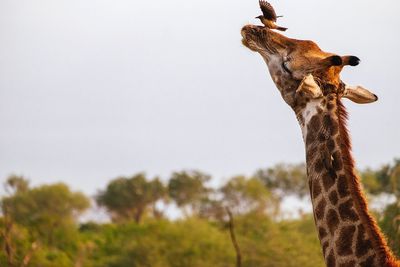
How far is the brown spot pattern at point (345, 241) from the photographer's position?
6.02 meters

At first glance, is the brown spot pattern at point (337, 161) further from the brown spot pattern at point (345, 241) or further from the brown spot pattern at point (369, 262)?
the brown spot pattern at point (369, 262)

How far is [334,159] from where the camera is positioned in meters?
6.28

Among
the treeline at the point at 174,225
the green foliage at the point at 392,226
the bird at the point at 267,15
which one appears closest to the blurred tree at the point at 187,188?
the treeline at the point at 174,225

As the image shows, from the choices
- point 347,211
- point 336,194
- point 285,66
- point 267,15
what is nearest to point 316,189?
point 336,194

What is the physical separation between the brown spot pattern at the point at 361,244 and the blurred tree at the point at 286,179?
200ft

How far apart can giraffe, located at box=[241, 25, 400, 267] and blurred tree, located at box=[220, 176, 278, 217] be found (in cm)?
4426

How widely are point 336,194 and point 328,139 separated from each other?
0.35 metres

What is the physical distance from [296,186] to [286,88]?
61378 millimetres

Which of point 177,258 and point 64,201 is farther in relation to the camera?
point 64,201

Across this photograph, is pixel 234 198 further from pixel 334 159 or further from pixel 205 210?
pixel 334 159

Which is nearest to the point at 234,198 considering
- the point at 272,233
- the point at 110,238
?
the point at 110,238

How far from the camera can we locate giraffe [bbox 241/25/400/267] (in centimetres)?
599

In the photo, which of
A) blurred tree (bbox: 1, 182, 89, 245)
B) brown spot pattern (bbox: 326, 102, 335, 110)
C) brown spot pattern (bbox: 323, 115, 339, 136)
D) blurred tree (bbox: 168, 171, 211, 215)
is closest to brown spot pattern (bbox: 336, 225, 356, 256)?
brown spot pattern (bbox: 323, 115, 339, 136)

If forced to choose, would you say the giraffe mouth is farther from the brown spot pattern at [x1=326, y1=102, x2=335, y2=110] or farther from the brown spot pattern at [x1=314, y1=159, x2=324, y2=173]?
the brown spot pattern at [x1=314, y1=159, x2=324, y2=173]
